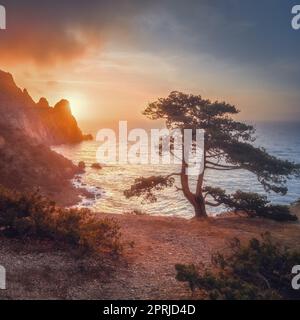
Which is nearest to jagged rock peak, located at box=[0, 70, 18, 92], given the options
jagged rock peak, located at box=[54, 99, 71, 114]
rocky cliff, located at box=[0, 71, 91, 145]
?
rocky cliff, located at box=[0, 71, 91, 145]

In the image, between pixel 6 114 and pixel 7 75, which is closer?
pixel 6 114

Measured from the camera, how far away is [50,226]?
9195 millimetres

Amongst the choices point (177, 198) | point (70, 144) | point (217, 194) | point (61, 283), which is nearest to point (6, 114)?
point (70, 144)

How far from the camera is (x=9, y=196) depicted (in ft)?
33.6

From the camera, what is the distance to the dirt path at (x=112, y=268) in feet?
23.2

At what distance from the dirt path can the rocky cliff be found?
46359 millimetres

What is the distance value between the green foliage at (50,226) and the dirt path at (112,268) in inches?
14.3

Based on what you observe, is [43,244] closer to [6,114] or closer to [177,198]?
[177,198]

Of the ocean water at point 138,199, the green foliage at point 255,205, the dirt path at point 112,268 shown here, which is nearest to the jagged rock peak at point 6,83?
the ocean water at point 138,199

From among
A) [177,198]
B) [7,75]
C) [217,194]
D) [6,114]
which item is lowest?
[177,198]

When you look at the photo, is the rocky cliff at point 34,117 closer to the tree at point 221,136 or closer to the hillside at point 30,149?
the hillside at point 30,149

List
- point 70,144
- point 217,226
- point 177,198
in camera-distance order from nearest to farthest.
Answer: point 217,226, point 177,198, point 70,144
